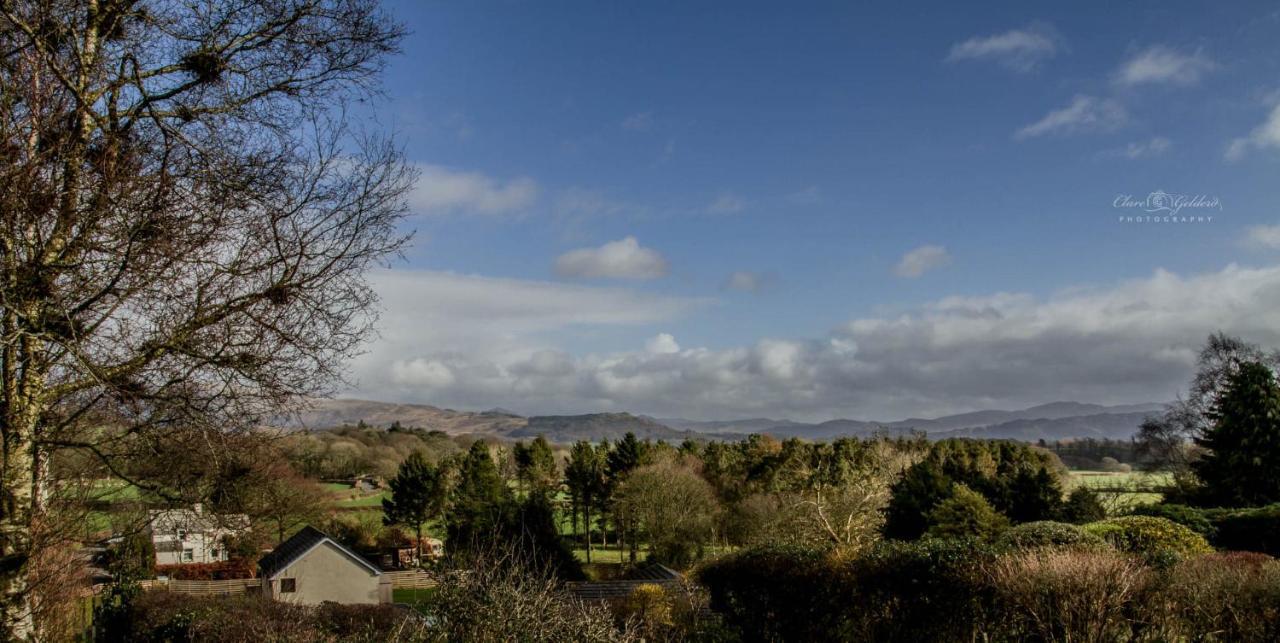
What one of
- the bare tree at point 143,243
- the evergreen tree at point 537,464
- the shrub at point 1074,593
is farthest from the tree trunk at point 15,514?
the evergreen tree at point 537,464

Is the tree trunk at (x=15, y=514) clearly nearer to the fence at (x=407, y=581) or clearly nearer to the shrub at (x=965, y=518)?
the shrub at (x=965, y=518)

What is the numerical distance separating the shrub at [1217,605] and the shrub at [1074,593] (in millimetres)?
287

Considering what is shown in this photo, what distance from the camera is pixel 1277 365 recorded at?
3041 centimetres

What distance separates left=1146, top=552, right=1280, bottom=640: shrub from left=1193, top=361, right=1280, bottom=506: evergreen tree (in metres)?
22.4

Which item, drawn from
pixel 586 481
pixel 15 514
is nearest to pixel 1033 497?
pixel 15 514

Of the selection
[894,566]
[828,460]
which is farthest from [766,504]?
[894,566]

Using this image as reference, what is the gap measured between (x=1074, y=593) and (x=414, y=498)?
4442 cm

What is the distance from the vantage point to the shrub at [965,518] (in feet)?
68.0

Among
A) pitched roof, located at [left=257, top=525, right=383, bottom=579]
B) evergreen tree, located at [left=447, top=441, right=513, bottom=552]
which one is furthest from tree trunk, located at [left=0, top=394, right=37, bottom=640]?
evergreen tree, located at [left=447, top=441, right=513, bottom=552]

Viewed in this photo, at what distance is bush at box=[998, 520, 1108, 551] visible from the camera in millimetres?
11405

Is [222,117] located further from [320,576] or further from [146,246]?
[320,576]

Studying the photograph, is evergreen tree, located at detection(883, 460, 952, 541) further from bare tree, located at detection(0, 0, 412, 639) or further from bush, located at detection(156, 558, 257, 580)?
bush, located at detection(156, 558, 257, 580)

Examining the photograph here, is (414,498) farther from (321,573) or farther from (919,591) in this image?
(919,591)

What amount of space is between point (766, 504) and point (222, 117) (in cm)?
3706
